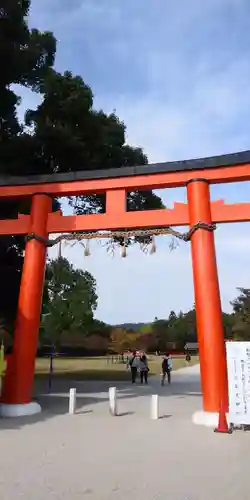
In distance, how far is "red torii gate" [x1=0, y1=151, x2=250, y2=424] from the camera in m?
8.95

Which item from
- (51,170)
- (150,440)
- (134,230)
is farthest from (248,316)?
(150,440)

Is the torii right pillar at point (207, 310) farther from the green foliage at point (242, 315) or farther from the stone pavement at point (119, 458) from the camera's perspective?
the green foliage at point (242, 315)

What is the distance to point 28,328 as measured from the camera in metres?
10.0

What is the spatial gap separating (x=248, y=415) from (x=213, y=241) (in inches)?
146

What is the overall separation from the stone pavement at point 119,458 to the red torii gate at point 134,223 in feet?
3.37

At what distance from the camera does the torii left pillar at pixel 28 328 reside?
9.72 meters

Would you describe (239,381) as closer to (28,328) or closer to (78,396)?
(28,328)

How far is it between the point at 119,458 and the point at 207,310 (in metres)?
3.94

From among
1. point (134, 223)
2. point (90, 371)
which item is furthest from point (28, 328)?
point (90, 371)

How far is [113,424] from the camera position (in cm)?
863

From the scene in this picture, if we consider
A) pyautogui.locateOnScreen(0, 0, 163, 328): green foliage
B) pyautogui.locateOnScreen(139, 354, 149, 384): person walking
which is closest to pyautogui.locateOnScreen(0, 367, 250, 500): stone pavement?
pyautogui.locateOnScreen(0, 0, 163, 328): green foliage

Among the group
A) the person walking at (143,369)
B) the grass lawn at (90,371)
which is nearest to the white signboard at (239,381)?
the person walking at (143,369)

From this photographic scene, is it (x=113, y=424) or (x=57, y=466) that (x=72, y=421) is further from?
(x=57, y=466)

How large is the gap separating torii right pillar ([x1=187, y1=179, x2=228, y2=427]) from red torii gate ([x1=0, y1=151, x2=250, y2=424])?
0.02 meters
